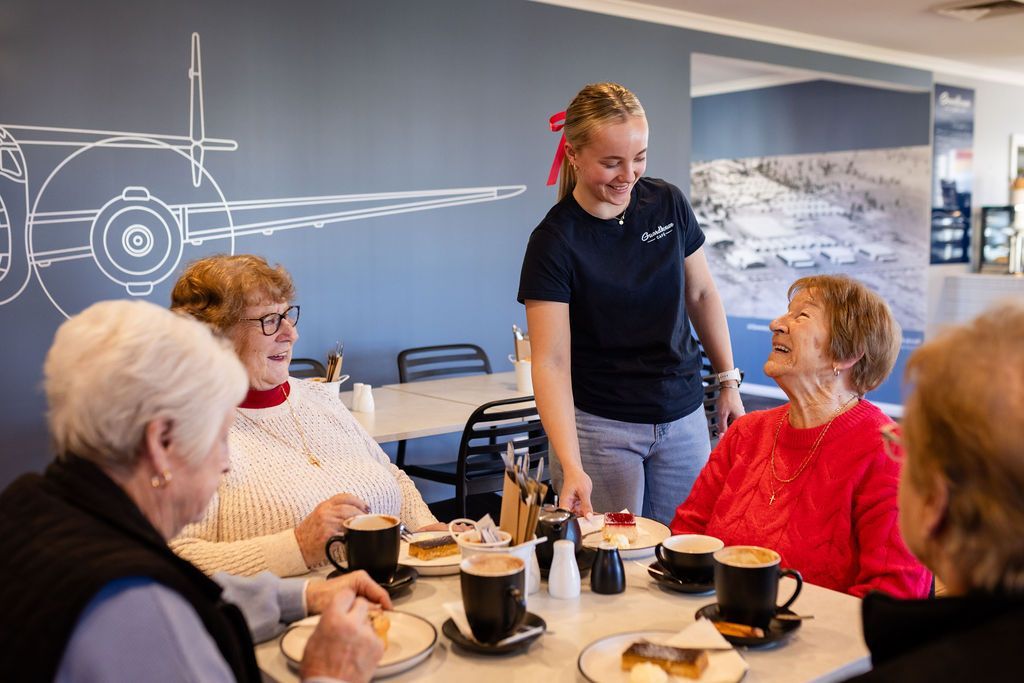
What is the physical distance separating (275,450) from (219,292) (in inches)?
14.3

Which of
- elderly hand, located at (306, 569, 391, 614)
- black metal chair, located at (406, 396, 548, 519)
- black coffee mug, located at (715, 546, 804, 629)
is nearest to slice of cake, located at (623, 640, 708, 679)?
black coffee mug, located at (715, 546, 804, 629)

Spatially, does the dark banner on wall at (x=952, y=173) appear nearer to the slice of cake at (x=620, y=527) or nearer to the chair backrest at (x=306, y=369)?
the chair backrest at (x=306, y=369)

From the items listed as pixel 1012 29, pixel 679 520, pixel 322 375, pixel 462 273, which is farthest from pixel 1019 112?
pixel 679 520

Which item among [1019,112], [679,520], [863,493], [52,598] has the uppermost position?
[1019,112]

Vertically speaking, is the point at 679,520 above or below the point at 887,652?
below

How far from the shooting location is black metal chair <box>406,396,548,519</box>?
3.36m

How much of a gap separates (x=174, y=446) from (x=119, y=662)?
26 cm

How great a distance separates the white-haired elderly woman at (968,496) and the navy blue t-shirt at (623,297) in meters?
1.45

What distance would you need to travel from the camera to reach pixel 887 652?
1.04 m

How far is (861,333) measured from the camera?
2.03 m

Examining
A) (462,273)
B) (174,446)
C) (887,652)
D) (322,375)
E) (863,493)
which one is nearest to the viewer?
(887,652)

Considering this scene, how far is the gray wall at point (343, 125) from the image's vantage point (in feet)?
13.2

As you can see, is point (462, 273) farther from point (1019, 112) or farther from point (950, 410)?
point (1019, 112)

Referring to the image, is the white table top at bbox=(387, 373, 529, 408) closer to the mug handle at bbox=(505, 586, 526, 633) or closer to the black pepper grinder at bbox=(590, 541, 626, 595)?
the black pepper grinder at bbox=(590, 541, 626, 595)
